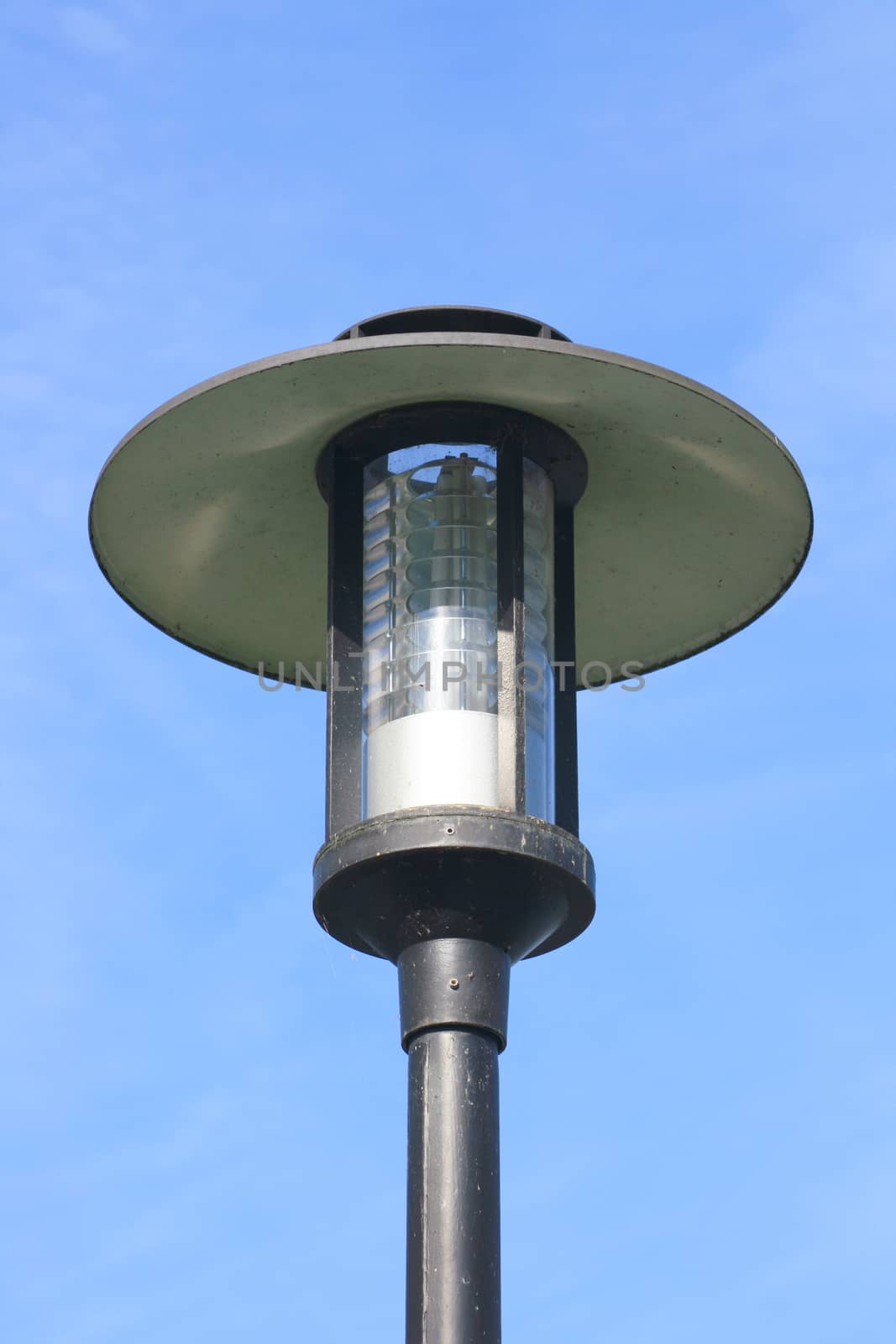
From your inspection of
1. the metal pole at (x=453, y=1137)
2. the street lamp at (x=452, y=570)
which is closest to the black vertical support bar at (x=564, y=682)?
the street lamp at (x=452, y=570)

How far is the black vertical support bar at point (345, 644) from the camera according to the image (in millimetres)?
8703

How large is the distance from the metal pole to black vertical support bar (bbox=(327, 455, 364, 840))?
1.84ft

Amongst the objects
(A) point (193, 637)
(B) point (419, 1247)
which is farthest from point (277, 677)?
(B) point (419, 1247)

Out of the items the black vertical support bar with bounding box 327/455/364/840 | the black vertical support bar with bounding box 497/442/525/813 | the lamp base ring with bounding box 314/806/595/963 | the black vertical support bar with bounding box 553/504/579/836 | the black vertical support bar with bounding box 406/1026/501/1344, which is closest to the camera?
the black vertical support bar with bounding box 406/1026/501/1344

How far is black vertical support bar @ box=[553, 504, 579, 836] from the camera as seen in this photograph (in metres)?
8.98

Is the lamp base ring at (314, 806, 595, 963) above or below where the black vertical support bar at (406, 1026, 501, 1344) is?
above

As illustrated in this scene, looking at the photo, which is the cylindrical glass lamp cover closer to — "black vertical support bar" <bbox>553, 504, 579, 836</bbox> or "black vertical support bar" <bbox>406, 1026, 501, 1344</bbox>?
"black vertical support bar" <bbox>553, 504, 579, 836</bbox>

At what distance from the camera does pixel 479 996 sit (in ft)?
27.7

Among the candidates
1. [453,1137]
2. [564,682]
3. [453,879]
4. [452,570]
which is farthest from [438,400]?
[453,1137]

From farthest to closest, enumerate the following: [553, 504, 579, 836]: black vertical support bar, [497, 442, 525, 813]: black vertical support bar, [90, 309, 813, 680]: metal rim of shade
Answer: [553, 504, 579, 836]: black vertical support bar, [90, 309, 813, 680]: metal rim of shade, [497, 442, 525, 813]: black vertical support bar

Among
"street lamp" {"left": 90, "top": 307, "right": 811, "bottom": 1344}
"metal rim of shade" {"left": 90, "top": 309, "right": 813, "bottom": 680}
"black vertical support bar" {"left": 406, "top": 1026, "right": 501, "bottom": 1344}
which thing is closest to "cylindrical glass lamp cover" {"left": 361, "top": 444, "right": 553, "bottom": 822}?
"street lamp" {"left": 90, "top": 307, "right": 811, "bottom": 1344}

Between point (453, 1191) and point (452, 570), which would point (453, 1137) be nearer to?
point (453, 1191)

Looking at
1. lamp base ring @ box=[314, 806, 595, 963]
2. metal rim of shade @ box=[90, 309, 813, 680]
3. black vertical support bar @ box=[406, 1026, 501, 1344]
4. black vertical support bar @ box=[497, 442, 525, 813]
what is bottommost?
black vertical support bar @ box=[406, 1026, 501, 1344]

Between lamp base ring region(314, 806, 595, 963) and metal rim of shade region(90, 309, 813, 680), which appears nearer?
lamp base ring region(314, 806, 595, 963)
